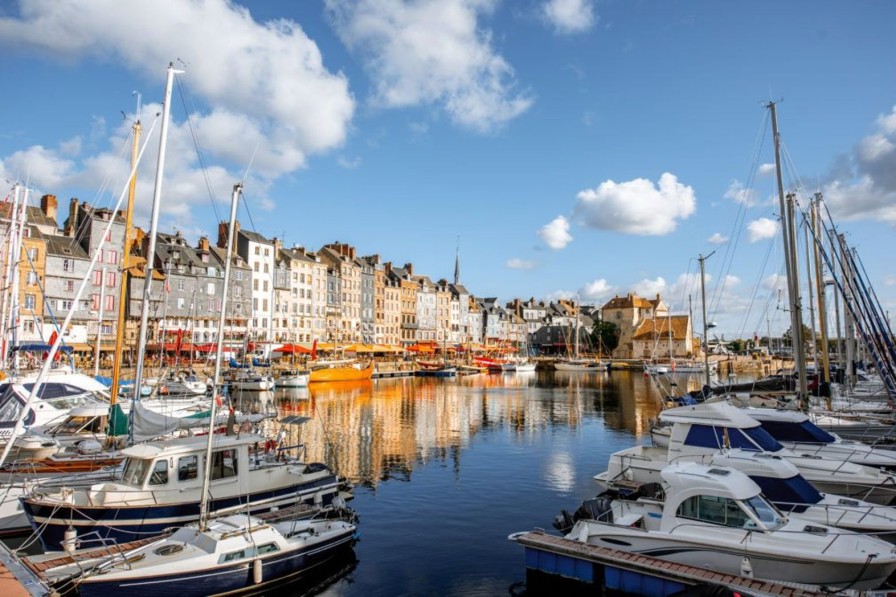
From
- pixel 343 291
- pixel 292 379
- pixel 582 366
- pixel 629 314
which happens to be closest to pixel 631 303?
pixel 629 314

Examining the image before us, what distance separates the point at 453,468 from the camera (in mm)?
30844

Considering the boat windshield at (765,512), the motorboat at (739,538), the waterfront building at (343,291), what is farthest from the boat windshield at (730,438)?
the waterfront building at (343,291)

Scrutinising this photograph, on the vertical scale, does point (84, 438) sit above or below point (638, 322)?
below

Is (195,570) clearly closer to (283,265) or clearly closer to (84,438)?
(84,438)

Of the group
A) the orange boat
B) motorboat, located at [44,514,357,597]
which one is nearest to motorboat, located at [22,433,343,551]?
motorboat, located at [44,514,357,597]

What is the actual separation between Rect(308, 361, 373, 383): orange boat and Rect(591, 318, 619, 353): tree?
287 ft

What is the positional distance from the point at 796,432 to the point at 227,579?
21.2 metres

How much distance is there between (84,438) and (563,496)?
21.2 m

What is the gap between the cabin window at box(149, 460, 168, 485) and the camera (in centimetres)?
1719

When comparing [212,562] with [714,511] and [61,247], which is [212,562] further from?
[61,247]

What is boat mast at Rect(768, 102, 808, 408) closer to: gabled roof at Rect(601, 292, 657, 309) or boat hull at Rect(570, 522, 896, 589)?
boat hull at Rect(570, 522, 896, 589)

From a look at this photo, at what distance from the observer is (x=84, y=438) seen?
1029 inches

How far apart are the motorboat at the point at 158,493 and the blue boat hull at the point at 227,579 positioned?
1.63m

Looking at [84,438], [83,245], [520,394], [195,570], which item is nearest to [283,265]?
[83,245]
